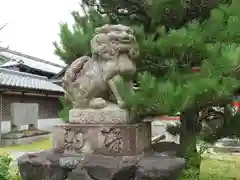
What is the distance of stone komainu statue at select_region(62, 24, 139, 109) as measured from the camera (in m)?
3.80

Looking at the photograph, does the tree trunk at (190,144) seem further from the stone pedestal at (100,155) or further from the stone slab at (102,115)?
the stone slab at (102,115)

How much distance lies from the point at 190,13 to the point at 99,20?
1316 mm

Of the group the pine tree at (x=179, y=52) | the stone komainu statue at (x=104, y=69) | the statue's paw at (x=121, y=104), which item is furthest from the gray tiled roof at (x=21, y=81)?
the statue's paw at (x=121, y=104)

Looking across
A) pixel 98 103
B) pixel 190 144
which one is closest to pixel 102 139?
pixel 98 103

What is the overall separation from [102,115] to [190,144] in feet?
5.20

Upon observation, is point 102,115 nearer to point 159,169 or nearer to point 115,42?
point 115,42

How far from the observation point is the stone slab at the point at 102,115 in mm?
3727

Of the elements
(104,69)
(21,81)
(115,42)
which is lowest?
(104,69)

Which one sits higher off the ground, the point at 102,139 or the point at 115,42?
the point at 115,42

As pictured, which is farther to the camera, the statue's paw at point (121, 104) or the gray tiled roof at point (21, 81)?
the gray tiled roof at point (21, 81)

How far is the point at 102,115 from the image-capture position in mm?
3801

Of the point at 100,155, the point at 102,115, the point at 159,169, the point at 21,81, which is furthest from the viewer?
the point at 21,81

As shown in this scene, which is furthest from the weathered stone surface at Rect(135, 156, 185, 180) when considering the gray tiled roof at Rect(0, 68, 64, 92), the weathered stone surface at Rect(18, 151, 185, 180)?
the gray tiled roof at Rect(0, 68, 64, 92)

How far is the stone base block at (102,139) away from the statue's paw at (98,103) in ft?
0.78
